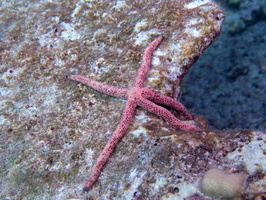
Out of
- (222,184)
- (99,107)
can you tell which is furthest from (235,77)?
(222,184)

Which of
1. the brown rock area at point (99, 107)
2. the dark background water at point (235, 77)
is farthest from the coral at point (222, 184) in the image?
the dark background water at point (235, 77)

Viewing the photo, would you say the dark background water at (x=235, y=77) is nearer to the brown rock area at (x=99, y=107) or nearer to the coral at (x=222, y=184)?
the brown rock area at (x=99, y=107)


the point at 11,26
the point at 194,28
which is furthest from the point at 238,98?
the point at 11,26

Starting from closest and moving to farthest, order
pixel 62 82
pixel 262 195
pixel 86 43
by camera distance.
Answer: pixel 262 195, pixel 62 82, pixel 86 43

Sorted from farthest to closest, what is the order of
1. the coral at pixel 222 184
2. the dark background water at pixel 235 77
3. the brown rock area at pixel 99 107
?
the dark background water at pixel 235 77 < the brown rock area at pixel 99 107 < the coral at pixel 222 184

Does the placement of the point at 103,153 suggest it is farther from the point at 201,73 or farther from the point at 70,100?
the point at 201,73

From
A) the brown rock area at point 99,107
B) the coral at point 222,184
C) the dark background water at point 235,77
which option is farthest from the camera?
the dark background water at point 235,77

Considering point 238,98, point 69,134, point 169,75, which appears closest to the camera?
point 69,134

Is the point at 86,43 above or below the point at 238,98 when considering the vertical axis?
above

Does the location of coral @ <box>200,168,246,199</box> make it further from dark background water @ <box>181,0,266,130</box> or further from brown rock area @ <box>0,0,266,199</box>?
dark background water @ <box>181,0,266,130</box>
